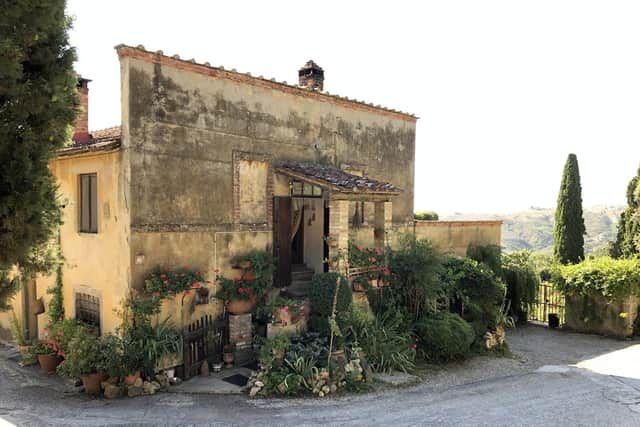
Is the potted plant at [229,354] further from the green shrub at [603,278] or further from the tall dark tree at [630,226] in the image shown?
the tall dark tree at [630,226]

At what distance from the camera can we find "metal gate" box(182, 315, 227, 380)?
934cm

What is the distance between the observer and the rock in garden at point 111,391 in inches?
336

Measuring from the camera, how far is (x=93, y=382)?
871 centimetres

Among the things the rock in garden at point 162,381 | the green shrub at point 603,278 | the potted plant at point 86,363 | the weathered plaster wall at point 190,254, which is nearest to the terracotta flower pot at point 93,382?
the potted plant at point 86,363

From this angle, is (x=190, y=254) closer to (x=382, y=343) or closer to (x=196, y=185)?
(x=196, y=185)

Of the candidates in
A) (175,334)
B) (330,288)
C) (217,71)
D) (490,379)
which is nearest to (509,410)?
(490,379)

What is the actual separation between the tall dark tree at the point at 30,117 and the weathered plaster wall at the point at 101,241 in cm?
165

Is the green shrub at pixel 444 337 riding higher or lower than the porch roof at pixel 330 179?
lower

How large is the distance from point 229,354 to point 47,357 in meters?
4.11

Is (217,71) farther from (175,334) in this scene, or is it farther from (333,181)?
(175,334)

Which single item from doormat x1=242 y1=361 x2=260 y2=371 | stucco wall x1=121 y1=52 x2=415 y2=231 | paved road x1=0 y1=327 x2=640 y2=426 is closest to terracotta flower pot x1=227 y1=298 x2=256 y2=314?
doormat x1=242 y1=361 x2=260 y2=371

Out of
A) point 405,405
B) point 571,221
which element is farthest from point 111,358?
point 571,221

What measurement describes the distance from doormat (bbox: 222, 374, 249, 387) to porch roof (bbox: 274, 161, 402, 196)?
4.79 m

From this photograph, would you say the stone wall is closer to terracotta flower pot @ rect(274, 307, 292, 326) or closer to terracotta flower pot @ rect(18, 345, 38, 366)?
terracotta flower pot @ rect(274, 307, 292, 326)
